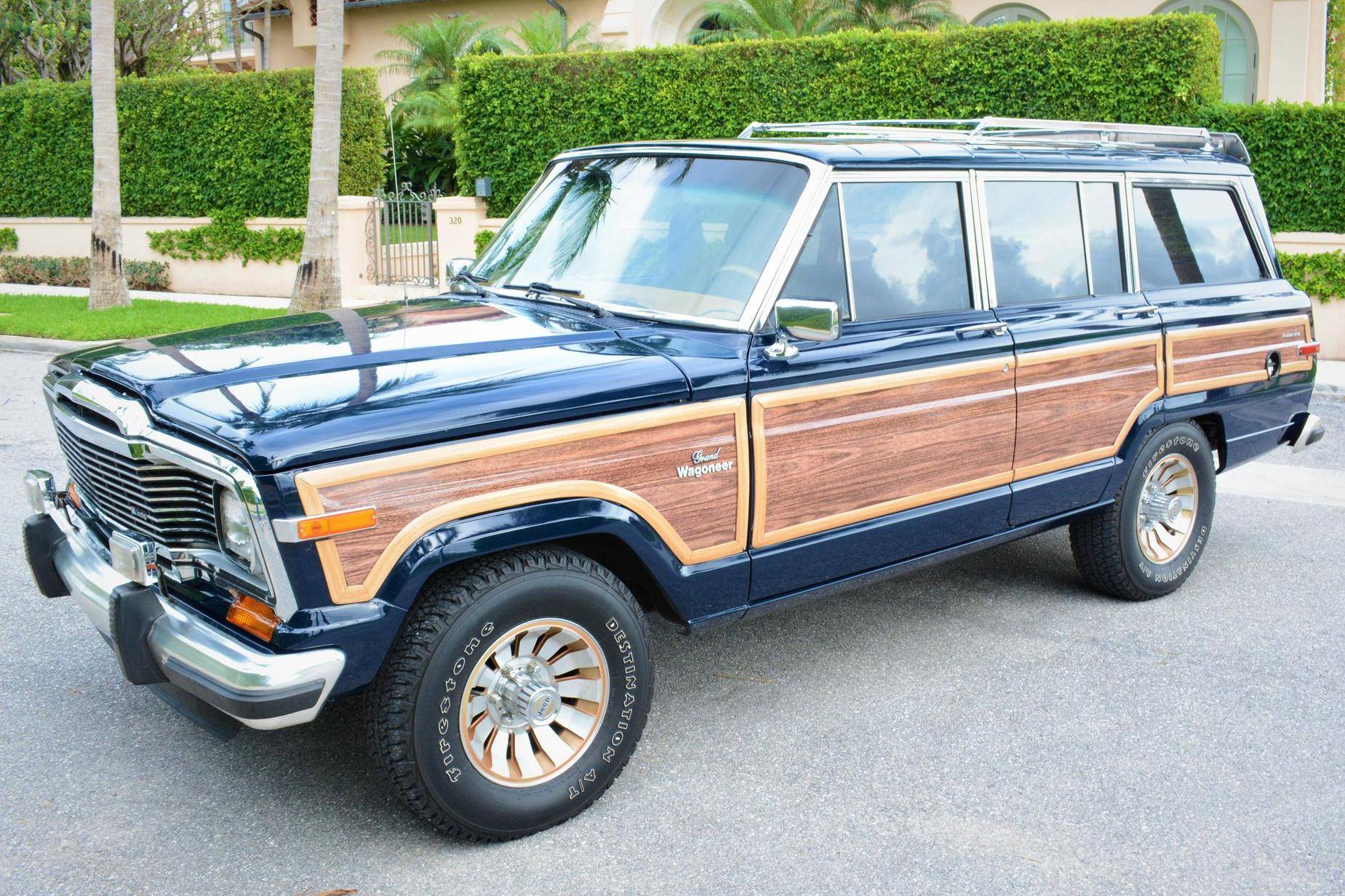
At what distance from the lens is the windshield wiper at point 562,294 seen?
4410mm

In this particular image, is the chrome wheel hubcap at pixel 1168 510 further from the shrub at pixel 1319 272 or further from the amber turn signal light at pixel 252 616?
the shrub at pixel 1319 272

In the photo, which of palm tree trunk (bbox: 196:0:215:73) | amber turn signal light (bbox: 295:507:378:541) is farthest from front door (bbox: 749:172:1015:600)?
palm tree trunk (bbox: 196:0:215:73)

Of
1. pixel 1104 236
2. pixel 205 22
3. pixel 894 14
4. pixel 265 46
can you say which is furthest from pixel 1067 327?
pixel 265 46

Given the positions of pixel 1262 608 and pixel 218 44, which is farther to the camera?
pixel 218 44

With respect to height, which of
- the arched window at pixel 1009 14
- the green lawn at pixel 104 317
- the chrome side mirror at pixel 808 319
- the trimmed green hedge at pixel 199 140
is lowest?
the green lawn at pixel 104 317

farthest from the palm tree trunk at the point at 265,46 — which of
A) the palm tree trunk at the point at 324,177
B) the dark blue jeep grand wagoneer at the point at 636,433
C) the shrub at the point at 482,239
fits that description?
the dark blue jeep grand wagoneer at the point at 636,433

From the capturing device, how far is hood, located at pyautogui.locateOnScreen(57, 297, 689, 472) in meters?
3.15

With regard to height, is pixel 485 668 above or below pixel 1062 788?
above

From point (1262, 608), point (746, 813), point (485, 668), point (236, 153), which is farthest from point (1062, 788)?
point (236, 153)

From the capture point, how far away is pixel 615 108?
16.3 m

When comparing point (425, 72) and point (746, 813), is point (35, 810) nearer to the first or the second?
point (746, 813)

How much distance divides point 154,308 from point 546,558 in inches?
568

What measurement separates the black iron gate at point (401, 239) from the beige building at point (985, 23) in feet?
23.6

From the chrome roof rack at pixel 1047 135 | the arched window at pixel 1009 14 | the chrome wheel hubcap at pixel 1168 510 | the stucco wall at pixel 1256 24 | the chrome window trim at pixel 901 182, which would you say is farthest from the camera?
the arched window at pixel 1009 14
